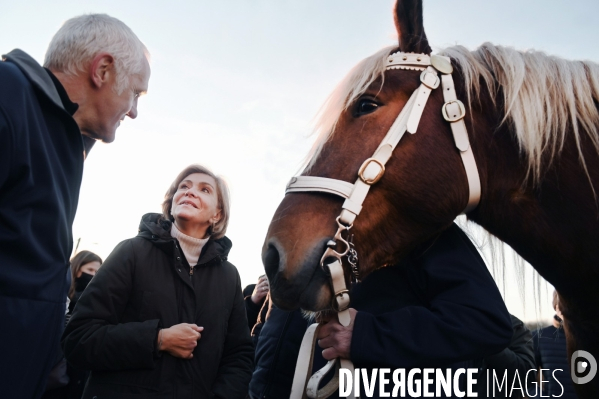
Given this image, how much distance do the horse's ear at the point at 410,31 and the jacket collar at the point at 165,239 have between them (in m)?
1.75

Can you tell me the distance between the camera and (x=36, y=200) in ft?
4.80

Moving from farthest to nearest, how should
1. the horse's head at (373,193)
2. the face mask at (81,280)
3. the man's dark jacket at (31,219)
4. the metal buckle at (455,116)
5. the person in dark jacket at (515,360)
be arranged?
the face mask at (81,280), the person in dark jacket at (515,360), the metal buckle at (455,116), the horse's head at (373,193), the man's dark jacket at (31,219)

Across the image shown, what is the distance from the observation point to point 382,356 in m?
1.52

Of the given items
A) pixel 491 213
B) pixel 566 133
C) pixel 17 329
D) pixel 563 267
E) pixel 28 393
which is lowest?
pixel 28 393

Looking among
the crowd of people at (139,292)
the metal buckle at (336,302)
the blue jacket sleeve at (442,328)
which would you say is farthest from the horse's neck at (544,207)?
the metal buckle at (336,302)

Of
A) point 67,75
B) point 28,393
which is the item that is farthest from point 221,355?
point 67,75

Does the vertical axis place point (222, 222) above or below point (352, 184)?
above

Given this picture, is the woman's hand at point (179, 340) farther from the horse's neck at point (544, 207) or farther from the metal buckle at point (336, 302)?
the horse's neck at point (544, 207)

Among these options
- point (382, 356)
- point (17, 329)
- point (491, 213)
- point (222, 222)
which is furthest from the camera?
point (222, 222)

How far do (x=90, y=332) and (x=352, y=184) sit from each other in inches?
64.6

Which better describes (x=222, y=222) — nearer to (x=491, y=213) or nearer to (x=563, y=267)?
(x=491, y=213)

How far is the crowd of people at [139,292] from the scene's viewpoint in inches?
55.9

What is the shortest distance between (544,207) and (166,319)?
2016mm

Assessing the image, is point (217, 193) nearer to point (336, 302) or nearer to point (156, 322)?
point (156, 322)
